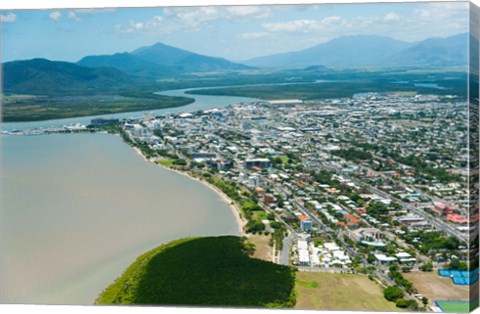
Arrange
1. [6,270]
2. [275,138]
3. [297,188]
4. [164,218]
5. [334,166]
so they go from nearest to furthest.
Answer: [6,270] → [164,218] → [297,188] → [334,166] → [275,138]

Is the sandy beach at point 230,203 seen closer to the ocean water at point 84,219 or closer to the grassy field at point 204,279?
the ocean water at point 84,219

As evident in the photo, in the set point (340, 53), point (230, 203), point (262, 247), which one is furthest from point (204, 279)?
point (340, 53)

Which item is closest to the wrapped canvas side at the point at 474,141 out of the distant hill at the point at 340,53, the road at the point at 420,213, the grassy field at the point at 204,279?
the road at the point at 420,213

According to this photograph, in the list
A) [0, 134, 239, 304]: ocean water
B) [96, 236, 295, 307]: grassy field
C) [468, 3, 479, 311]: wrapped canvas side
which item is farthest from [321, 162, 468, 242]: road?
[0, 134, 239, 304]: ocean water

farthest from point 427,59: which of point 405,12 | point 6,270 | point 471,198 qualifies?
point 6,270

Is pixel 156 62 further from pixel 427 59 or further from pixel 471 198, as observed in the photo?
pixel 471 198

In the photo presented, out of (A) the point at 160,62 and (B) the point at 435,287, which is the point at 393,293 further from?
(A) the point at 160,62

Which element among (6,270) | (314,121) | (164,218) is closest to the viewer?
(6,270)
